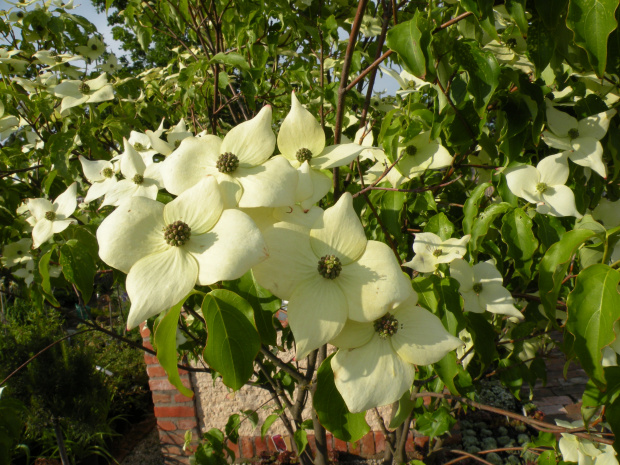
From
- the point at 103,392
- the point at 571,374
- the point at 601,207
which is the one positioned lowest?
the point at 571,374

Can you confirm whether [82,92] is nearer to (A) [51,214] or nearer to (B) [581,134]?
(A) [51,214]

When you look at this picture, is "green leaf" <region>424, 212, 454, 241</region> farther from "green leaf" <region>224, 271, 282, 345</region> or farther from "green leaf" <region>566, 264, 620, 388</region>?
"green leaf" <region>224, 271, 282, 345</region>

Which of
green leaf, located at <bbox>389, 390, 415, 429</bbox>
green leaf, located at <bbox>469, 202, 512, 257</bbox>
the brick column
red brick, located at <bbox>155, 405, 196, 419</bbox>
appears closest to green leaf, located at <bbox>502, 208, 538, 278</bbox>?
green leaf, located at <bbox>469, 202, 512, 257</bbox>

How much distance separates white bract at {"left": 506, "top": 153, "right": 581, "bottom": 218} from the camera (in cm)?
108

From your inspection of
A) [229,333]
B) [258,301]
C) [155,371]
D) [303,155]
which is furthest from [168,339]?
[155,371]

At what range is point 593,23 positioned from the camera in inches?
26.8

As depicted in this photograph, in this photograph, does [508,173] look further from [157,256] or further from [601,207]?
[157,256]

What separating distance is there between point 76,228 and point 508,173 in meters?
1.23

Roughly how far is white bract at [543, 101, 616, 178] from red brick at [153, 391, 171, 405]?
2.92 metres

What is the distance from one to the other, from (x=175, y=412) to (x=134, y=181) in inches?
99.2

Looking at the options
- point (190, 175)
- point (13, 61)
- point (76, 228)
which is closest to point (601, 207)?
point (190, 175)

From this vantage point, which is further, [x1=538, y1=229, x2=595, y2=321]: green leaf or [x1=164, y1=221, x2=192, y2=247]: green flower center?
[x1=538, y1=229, x2=595, y2=321]: green leaf

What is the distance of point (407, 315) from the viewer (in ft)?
2.18

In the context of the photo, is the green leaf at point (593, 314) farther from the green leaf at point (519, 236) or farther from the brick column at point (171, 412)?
the brick column at point (171, 412)
